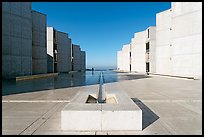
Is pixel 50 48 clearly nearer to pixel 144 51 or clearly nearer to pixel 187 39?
pixel 144 51

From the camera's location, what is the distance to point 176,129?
4.71 metres

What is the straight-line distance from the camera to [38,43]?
96.3 ft

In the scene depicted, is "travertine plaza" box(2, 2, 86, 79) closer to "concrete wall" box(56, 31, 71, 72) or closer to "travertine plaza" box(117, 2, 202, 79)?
"concrete wall" box(56, 31, 71, 72)

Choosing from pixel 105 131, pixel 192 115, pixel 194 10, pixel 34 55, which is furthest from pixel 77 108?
pixel 34 55

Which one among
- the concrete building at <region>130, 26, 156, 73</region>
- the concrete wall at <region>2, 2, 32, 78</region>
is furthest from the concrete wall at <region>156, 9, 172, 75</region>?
the concrete wall at <region>2, 2, 32, 78</region>

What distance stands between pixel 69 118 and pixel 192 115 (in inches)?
183

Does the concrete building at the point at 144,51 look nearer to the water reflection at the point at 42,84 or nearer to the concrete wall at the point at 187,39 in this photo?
the concrete wall at the point at 187,39

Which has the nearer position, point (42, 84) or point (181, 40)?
point (42, 84)

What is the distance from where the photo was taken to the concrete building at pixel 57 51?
119 ft

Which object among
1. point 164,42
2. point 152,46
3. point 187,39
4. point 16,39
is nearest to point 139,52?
point 152,46

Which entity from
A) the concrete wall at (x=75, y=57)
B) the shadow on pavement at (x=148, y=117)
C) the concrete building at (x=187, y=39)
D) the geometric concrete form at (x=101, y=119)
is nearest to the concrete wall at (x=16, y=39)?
the geometric concrete form at (x=101, y=119)

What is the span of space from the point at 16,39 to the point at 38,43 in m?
7.10

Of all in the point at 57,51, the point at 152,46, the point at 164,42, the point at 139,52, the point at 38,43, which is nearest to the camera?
the point at 38,43

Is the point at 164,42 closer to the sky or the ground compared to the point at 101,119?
closer to the sky
